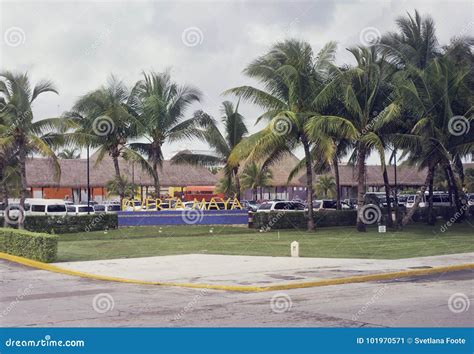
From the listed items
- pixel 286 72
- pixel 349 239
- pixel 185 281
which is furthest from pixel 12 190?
pixel 185 281

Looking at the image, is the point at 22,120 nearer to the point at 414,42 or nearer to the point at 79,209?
the point at 79,209

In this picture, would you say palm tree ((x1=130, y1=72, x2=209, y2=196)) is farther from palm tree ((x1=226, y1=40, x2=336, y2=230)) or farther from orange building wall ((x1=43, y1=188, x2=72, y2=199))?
orange building wall ((x1=43, y1=188, x2=72, y2=199))

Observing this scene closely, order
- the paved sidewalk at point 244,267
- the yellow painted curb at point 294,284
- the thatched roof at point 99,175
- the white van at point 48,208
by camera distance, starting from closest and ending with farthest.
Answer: the yellow painted curb at point 294,284
the paved sidewalk at point 244,267
the white van at point 48,208
the thatched roof at point 99,175

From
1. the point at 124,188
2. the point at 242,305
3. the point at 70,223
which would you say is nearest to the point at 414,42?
the point at 70,223

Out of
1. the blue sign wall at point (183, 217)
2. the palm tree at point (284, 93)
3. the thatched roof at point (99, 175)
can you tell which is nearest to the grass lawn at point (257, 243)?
the blue sign wall at point (183, 217)

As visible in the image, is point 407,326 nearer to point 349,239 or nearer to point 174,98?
point 349,239

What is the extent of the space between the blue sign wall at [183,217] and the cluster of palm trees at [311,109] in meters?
2.93

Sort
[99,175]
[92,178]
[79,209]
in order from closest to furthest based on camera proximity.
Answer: [79,209], [92,178], [99,175]

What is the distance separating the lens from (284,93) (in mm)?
34219

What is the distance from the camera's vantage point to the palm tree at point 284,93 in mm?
32938

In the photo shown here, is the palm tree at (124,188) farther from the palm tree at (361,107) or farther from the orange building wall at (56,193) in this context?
the palm tree at (361,107)

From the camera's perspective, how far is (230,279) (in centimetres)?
1617

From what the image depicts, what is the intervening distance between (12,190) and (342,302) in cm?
4563

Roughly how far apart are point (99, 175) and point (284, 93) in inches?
1329
